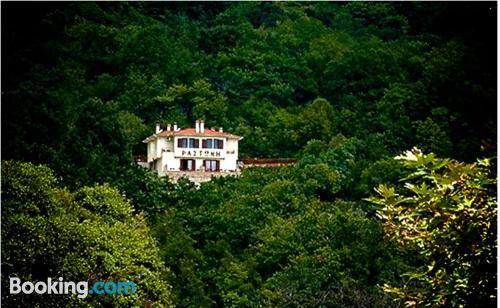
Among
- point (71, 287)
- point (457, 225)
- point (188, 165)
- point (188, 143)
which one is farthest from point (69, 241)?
point (188, 143)

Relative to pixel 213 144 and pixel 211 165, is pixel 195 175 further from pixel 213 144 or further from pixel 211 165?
pixel 213 144

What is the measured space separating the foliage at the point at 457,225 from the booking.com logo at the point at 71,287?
24.9 ft

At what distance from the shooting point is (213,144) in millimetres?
23109

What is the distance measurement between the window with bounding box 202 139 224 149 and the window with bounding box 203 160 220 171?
33cm

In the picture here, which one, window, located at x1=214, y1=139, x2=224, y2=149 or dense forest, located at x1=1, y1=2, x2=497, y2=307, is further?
window, located at x1=214, y1=139, x2=224, y2=149

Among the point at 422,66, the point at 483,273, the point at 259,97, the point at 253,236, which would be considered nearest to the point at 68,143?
the point at 253,236

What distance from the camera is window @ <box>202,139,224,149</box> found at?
907 inches

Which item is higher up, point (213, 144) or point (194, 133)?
point (194, 133)

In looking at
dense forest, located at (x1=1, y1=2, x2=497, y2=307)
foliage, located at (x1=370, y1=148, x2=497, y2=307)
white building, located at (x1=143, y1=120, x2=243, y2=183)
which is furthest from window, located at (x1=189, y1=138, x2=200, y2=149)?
foliage, located at (x1=370, y1=148, x2=497, y2=307)

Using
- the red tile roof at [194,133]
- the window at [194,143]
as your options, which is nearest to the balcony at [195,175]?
the window at [194,143]

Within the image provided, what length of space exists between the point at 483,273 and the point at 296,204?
16.6m

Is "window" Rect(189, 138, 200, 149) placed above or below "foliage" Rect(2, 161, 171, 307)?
above

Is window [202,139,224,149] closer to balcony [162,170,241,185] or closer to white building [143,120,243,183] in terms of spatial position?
white building [143,120,243,183]

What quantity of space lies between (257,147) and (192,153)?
240 centimetres
